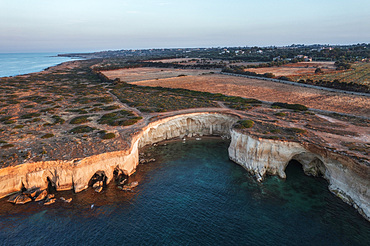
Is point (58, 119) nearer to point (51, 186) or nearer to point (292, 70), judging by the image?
point (51, 186)

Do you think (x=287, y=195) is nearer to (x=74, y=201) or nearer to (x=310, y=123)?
(x=310, y=123)

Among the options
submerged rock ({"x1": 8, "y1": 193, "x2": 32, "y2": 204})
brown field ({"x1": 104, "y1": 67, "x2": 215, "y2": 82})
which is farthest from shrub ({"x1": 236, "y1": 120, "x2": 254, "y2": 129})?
brown field ({"x1": 104, "y1": 67, "x2": 215, "y2": 82})

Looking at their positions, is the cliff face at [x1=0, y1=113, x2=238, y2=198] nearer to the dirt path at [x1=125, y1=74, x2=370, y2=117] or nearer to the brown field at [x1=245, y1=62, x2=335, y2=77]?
the dirt path at [x1=125, y1=74, x2=370, y2=117]

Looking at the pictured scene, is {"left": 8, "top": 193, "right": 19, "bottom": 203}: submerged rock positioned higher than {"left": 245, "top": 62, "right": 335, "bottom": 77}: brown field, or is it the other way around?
{"left": 245, "top": 62, "right": 335, "bottom": 77}: brown field

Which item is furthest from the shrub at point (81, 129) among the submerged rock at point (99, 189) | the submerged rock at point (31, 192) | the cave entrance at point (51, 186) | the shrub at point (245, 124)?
the shrub at point (245, 124)

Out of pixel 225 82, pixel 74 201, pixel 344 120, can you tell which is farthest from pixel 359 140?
pixel 225 82

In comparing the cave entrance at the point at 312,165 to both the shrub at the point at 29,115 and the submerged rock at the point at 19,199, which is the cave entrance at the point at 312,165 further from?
the shrub at the point at 29,115
